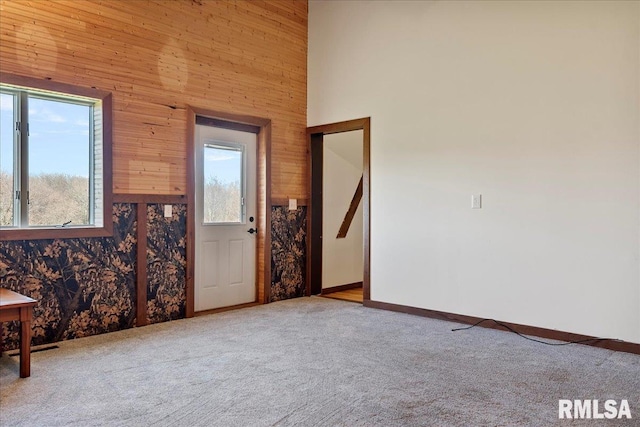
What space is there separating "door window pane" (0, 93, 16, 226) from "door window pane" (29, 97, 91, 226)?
133 mm

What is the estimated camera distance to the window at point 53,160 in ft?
12.5

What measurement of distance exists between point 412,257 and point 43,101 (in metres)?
3.75

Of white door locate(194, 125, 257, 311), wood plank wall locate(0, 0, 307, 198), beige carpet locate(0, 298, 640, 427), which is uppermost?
wood plank wall locate(0, 0, 307, 198)

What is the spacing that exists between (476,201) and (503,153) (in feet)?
1.67

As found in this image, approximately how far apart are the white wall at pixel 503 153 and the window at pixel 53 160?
2.77m

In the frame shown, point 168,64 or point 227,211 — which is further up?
point 168,64

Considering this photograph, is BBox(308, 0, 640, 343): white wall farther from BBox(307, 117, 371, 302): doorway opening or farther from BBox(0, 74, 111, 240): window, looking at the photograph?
BBox(0, 74, 111, 240): window

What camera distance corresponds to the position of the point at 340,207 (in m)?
6.53

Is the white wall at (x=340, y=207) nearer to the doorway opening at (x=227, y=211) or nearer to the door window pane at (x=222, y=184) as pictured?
the doorway opening at (x=227, y=211)

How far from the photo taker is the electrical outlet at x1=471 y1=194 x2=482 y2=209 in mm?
4539

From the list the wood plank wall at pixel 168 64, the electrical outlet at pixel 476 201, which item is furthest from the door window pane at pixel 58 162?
the electrical outlet at pixel 476 201

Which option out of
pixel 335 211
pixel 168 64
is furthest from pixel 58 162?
pixel 335 211

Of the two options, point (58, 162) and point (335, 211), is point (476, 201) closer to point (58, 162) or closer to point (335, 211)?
point (335, 211)

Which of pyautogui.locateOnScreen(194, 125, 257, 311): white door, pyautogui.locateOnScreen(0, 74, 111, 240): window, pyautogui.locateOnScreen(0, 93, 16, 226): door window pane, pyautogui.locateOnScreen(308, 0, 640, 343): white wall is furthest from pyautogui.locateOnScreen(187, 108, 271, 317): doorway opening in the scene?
pyautogui.locateOnScreen(0, 93, 16, 226): door window pane
